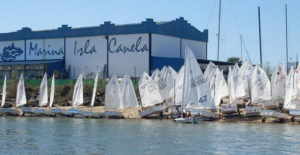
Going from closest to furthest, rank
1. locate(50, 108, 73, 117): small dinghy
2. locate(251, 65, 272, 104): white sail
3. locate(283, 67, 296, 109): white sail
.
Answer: locate(283, 67, 296, 109): white sail < locate(251, 65, 272, 104): white sail < locate(50, 108, 73, 117): small dinghy

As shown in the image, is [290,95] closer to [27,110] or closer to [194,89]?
[194,89]

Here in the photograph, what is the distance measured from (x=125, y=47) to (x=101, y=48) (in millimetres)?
4178

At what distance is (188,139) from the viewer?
37062mm

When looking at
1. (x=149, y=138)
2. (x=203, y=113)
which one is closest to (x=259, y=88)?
(x=203, y=113)

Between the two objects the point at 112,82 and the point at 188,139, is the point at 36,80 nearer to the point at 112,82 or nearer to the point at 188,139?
the point at 112,82

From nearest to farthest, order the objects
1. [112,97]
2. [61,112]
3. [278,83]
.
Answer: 1. [278,83]
2. [112,97]
3. [61,112]

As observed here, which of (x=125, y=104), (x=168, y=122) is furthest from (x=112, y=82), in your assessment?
(x=168, y=122)

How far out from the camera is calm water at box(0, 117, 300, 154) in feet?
107

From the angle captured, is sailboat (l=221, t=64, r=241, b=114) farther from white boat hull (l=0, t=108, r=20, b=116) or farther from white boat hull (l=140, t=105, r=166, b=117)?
white boat hull (l=0, t=108, r=20, b=116)

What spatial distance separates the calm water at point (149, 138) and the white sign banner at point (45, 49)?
3468 cm

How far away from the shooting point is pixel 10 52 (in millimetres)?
89062

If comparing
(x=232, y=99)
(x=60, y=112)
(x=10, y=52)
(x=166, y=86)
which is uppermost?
(x=10, y=52)

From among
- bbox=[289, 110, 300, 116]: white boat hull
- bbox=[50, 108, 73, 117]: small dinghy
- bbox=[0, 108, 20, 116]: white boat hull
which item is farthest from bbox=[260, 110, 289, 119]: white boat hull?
bbox=[0, 108, 20, 116]: white boat hull

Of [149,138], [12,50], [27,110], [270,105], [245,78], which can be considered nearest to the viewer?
[149,138]
